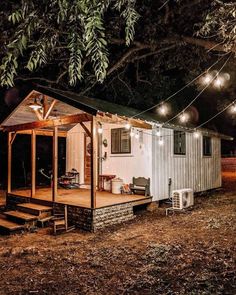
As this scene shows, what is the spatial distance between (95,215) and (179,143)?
17.4 feet

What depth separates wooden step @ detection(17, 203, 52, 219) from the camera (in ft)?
26.5

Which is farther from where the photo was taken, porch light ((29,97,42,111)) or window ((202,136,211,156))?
window ((202,136,211,156))

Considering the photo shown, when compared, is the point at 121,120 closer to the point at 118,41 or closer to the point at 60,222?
the point at 118,41

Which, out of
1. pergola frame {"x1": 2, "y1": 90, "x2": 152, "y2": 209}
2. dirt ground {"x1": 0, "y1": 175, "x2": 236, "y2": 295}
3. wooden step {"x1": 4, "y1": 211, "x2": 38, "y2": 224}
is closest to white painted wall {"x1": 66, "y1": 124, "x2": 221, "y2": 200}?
pergola frame {"x1": 2, "y1": 90, "x2": 152, "y2": 209}

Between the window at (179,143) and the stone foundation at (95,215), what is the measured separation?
359 centimetres

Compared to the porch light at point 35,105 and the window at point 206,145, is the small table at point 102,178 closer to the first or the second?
the porch light at point 35,105

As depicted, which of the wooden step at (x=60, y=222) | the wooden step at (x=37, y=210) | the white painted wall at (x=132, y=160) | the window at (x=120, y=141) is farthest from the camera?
the window at (x=120, y=141)

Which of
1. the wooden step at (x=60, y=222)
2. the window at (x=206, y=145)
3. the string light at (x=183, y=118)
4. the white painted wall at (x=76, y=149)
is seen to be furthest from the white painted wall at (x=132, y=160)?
the window at (x=206, y=145)

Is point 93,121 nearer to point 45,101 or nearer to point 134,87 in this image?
point 45,101

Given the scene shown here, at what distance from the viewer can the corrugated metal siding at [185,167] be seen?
381 inches

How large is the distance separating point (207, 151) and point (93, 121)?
7894 millimetres

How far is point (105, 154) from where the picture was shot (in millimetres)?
10906

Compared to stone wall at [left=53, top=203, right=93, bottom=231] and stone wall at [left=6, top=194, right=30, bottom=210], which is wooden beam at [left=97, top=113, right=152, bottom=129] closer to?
stone wall at [left=53, top=203, right=93, bottom=231]

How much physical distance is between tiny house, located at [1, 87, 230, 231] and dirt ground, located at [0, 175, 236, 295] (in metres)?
1.16
